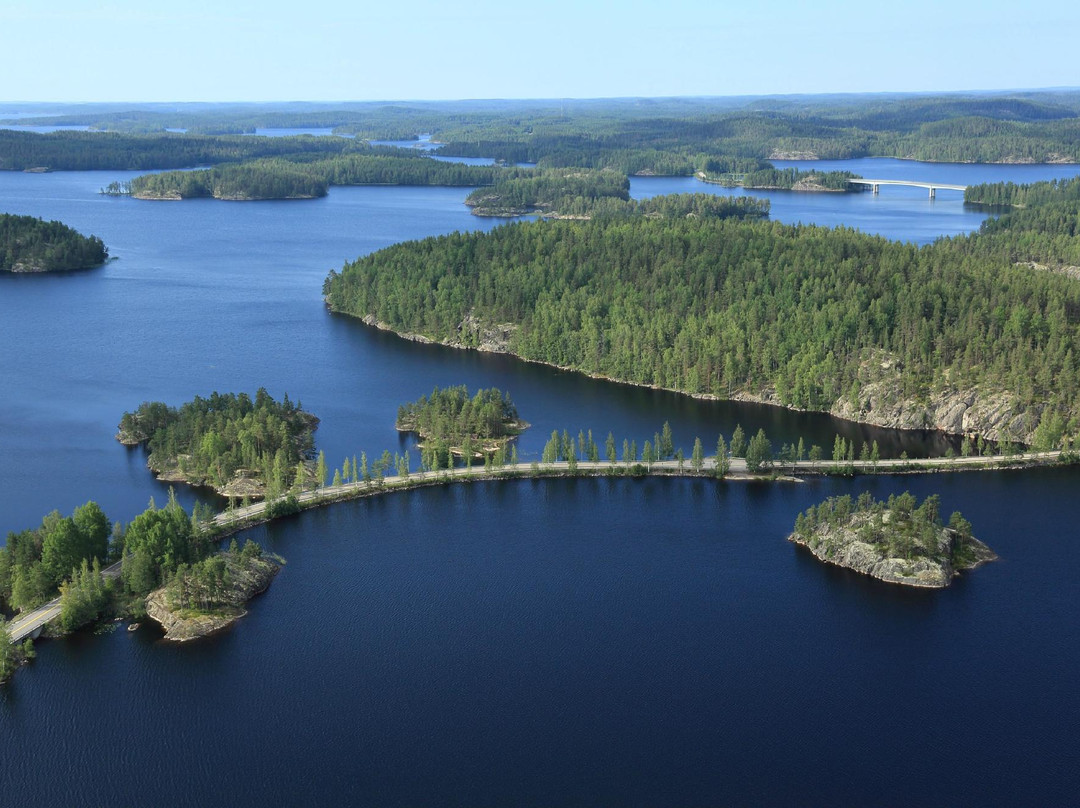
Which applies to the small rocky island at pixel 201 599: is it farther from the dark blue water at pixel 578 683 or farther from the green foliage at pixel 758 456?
the green foliage at pixel 758 456

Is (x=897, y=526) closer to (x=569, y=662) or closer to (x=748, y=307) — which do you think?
(x=569, y=662)

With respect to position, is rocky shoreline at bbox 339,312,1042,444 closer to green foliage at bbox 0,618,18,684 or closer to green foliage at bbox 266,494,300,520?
green foliage at bbox 266,494,300,520

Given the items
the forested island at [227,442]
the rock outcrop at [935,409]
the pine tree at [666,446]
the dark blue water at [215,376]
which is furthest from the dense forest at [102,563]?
the rock outcrop at [935,409]

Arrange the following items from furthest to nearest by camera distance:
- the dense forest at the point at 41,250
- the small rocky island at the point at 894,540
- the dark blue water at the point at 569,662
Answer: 1. the dense forest at the point at 41,250
2. the small rocky island at the point at 894,540
3. the dark blue water at the point at 569,662

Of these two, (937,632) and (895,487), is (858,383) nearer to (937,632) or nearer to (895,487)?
(895,487)

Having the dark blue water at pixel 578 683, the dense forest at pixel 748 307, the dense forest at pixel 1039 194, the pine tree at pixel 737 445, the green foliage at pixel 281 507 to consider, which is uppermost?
the dense forest at pixel 1039 194

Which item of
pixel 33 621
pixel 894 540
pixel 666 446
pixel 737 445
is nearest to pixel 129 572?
pixel 33 621

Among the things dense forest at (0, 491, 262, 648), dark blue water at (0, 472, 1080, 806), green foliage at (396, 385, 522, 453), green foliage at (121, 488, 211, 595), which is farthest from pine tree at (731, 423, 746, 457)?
green foliage at (121, 488, 211, 595)
